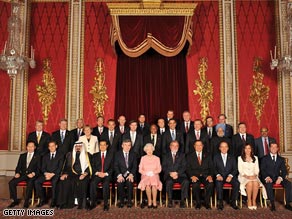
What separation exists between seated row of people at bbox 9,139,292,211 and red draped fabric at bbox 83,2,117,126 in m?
2.43

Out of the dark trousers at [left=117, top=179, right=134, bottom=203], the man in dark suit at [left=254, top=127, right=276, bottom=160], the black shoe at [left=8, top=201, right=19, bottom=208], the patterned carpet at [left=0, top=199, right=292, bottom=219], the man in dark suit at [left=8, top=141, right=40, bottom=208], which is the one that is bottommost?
the patterned carpet at [left=0, top=199, right=292, bottom=219]

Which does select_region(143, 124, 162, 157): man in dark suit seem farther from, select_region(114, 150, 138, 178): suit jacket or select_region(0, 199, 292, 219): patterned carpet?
select_region(0, 199, 292, 219): patterned carpet

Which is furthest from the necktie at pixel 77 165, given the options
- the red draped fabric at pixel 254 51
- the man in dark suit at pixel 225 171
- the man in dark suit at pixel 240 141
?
the red draped fabric at pixel 254 51

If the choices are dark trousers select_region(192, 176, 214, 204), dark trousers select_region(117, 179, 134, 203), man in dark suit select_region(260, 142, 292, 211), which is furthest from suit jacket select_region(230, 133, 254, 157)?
dark trousers select_region(117, 179, 134, 203)

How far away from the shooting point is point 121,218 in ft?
14.1

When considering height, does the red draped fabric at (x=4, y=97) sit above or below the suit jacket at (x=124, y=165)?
above

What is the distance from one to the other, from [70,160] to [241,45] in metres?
4.71

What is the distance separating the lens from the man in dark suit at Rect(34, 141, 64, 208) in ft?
16.2

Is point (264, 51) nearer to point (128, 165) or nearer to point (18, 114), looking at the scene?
point (128, 165)

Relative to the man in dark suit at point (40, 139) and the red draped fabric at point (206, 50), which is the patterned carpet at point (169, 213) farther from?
the red draped fabric at point (206, 50)

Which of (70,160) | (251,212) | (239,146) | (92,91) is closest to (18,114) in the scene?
(92,91)

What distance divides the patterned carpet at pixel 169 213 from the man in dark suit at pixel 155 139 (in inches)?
44.3

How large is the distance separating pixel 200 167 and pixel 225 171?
0.37 metres

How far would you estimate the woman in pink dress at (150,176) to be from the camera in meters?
4.84
